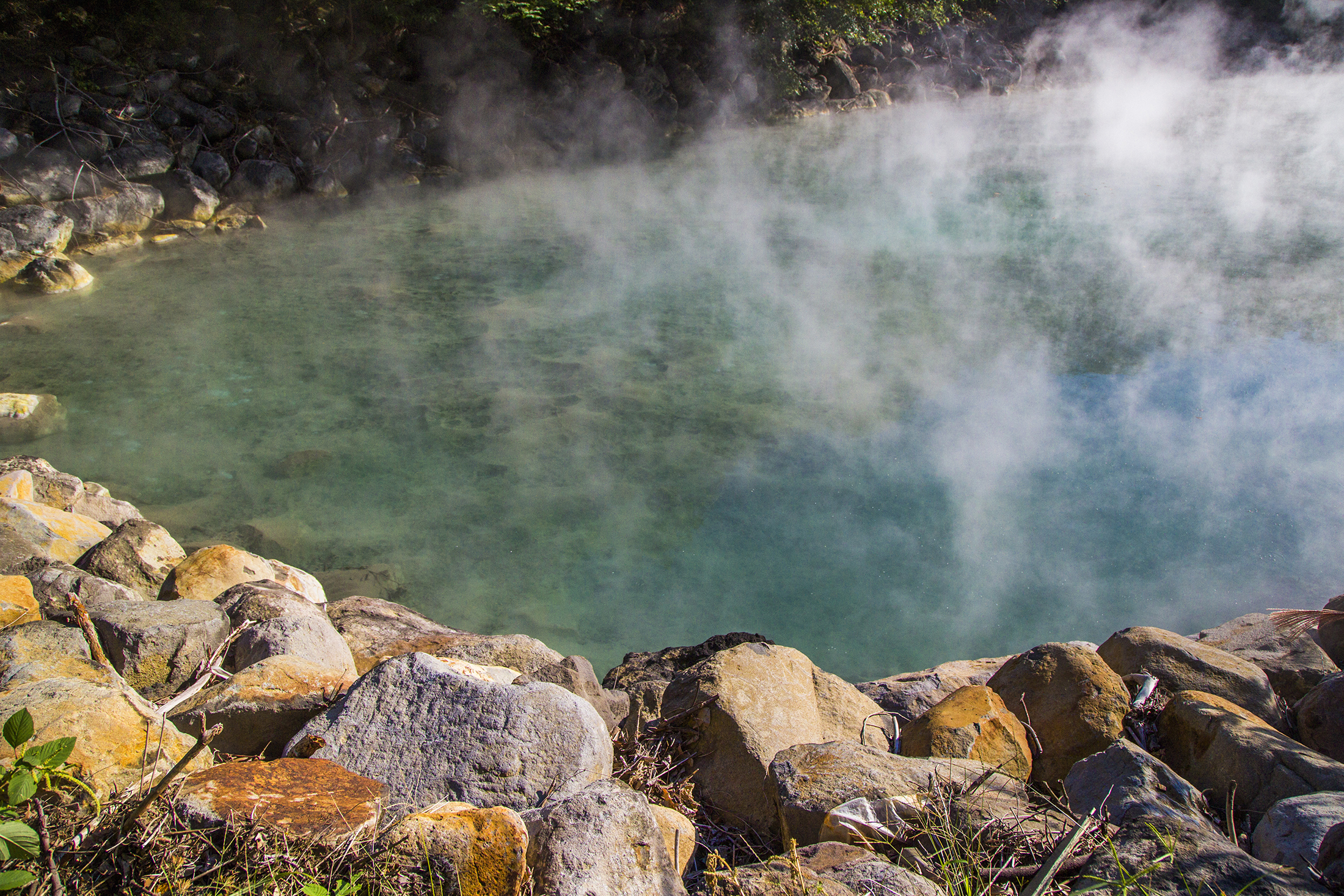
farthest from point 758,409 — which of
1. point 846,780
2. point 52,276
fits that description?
point 52,276

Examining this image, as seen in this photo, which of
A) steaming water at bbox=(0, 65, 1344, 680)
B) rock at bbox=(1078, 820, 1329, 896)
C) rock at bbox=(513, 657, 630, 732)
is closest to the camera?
rock at bbox=(1078, 820, 1329, 896)

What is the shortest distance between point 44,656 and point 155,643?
287 mm

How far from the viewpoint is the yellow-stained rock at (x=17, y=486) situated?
411cm

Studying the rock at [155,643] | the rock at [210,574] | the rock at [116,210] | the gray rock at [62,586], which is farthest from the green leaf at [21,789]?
the rock at [116,210]

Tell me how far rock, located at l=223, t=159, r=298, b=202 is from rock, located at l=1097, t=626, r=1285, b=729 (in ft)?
33.8

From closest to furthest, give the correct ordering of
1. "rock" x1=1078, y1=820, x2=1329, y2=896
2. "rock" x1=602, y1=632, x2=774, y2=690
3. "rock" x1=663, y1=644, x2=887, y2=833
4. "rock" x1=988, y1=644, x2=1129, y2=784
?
"rock" x1=1078, y1=820, x2=1329, y2=896 < "rock" x1=663, y1=644, x2=887, y2=833 < "rock" x1=988, y1=644, x2=1129, y2=784 < "rock" x1=602, y1=632, x2=774, y2=690

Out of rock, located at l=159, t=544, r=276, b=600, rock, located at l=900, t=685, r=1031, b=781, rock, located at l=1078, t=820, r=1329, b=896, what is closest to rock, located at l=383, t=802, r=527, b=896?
rock, located at l=1078, t=820, r=1329, b=896

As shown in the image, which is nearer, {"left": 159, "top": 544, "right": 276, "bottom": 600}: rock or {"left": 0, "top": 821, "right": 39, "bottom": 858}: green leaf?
{"left": 0, "top": 821, "right": 39, "bottom": 858}: green leaf

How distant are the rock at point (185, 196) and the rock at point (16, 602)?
7.69 metres

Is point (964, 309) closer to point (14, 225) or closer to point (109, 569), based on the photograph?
point (109, 569)

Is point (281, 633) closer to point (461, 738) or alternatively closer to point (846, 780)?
point (461, 738)

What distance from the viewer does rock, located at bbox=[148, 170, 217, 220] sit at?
9.15 metres

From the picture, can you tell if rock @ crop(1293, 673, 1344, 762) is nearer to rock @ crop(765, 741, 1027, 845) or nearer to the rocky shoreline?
the rocky shoreline

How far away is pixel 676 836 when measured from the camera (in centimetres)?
181
